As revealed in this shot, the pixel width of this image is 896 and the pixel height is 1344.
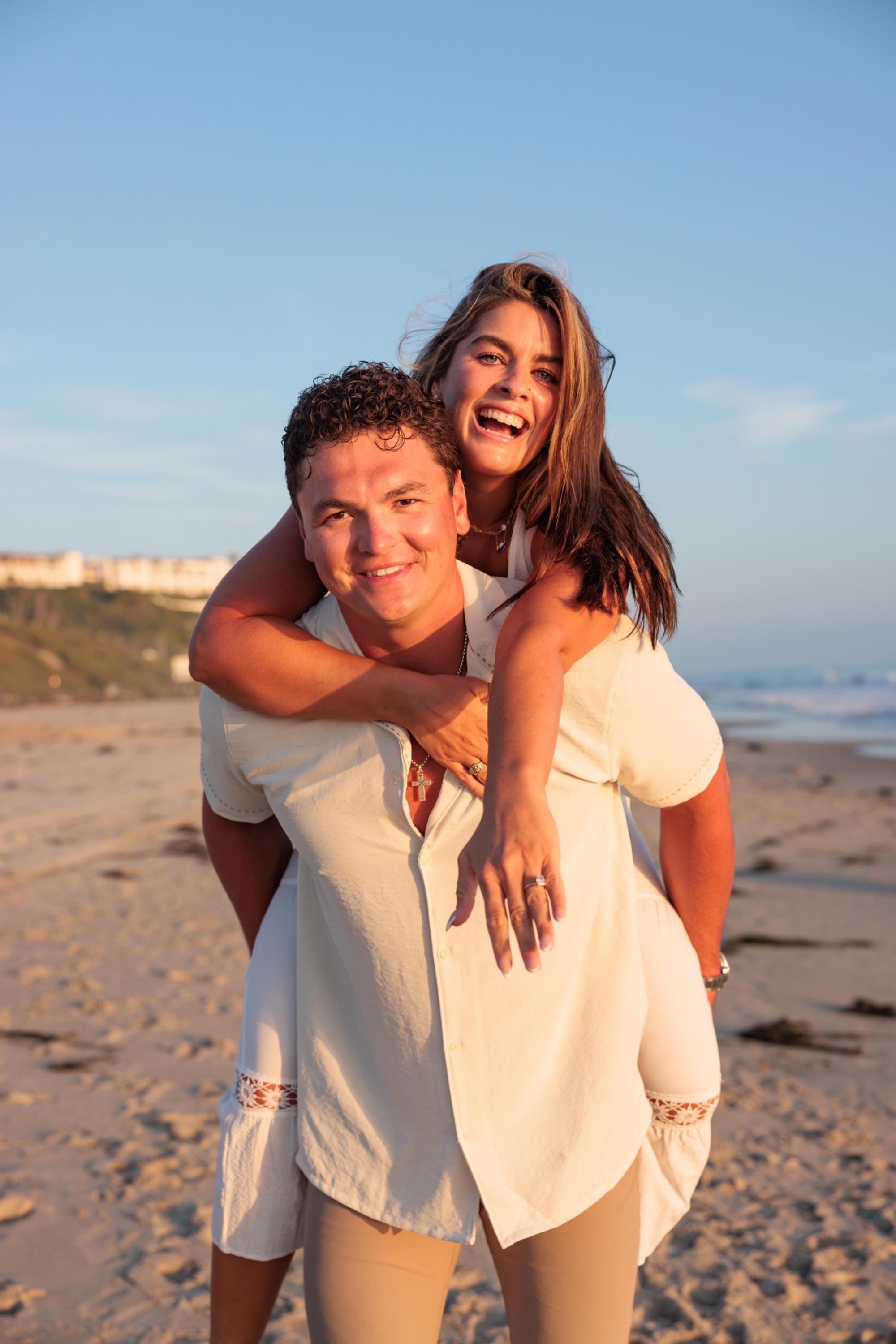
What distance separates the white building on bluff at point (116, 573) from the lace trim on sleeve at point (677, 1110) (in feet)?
357

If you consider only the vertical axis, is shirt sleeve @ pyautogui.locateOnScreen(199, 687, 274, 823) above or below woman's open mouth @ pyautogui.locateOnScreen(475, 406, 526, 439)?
below

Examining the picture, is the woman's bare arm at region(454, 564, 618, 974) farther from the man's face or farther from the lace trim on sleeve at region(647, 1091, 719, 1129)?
the lace trim on sleeve at region(647, 1091, 719, 1129)

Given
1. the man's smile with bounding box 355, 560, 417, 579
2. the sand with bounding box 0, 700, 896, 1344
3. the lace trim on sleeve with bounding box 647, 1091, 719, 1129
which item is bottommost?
the sand with bounding box 0, 700, 896, 1344

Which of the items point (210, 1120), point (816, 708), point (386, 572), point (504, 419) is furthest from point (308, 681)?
point (816, 708)

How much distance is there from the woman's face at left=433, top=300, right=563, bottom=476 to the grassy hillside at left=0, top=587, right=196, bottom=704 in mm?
32885

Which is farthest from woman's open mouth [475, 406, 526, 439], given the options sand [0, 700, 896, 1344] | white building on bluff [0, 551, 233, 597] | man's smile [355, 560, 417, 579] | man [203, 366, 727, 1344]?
white building on bluff [0, 551, 233, 597]

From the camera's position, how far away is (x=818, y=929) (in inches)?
338

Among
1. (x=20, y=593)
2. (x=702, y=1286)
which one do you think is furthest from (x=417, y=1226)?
(x=20, y=593)

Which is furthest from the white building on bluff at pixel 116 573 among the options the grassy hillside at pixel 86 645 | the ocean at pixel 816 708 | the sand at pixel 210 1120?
the sand at pixel 210 1120

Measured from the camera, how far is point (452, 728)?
2016mm

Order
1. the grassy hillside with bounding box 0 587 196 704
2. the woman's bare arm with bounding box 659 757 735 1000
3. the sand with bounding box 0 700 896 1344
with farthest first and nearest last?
the grassy hillside with bounding box 0 587 196 704 < the sand with bounding box 0 700 896 1344 < the woman's bare arm with bounding box 659 757 735 1000

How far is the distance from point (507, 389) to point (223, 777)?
47.2 inches

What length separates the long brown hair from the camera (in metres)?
2.22

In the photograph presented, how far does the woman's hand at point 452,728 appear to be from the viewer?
79.4 inches
